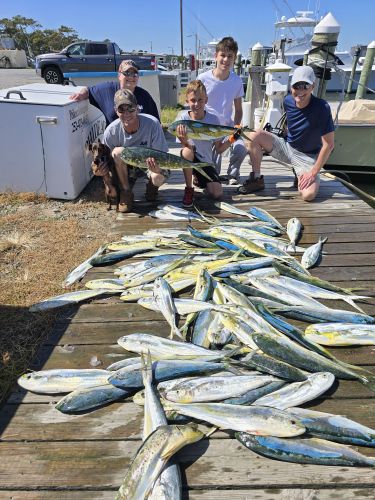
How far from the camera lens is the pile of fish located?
5.57 feet

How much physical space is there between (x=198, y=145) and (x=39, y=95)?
2.62 metres

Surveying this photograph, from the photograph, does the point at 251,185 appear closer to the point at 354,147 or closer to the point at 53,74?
the point at 354,147

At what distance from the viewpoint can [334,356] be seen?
2.32 m

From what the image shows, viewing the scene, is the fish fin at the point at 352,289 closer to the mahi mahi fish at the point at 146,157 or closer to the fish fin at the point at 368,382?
the fish fin at the point at 368,382

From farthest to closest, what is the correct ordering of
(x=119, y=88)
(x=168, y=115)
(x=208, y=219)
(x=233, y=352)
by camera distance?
(x=168, y=115)
(x=119, y=88)
(x=208, y=219)
(x=233, y=352)

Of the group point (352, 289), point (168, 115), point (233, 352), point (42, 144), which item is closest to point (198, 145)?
point (42, 144)

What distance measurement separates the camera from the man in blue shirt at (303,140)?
4633 millimetres

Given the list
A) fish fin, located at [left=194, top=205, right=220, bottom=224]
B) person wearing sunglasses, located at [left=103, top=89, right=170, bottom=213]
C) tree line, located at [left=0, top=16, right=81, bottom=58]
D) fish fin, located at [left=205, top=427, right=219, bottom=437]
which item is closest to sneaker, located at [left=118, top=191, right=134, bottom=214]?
person wearing sunglasses, located at [left=103, top=89, right=170, bottom=213]

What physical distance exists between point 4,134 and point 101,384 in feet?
13.7

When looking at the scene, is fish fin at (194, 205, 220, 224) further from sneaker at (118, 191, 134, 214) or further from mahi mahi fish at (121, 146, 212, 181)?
sneaker at (118, 191, 134, 214)

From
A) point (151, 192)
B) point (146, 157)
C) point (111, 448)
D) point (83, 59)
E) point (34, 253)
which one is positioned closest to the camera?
point (111, 448)

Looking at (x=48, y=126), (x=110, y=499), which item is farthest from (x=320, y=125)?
(x=110, y=499)

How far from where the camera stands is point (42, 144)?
5.04m

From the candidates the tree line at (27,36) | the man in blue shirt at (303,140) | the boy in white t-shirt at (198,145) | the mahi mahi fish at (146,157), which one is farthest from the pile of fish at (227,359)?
the tree line at (27,36)
